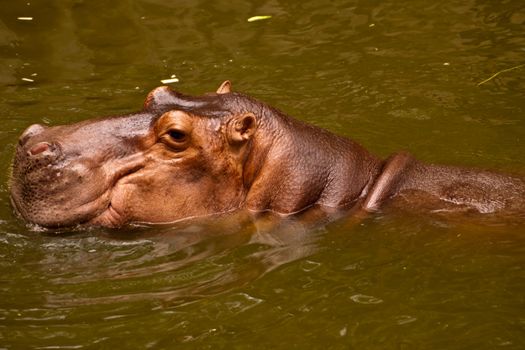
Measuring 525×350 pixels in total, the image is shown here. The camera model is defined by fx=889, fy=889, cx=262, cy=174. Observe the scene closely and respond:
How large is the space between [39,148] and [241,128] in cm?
134

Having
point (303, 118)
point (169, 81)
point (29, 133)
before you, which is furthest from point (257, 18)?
point (29, 133)

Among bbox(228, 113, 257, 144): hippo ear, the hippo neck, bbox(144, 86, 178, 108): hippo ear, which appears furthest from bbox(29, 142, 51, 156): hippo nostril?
the hippo neck

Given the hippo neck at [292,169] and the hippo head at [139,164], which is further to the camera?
the hippo neck at [292,169]

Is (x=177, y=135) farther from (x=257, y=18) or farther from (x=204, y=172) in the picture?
(x=257, y=18)

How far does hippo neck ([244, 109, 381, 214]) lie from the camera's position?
20.2ft

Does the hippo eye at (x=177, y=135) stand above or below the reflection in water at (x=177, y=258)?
above

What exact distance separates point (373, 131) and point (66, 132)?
3.31 metres

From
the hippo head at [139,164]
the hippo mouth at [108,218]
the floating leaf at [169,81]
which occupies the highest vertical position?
the floating leaf at [169,81]

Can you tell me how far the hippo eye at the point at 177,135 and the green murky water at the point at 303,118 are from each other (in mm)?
634

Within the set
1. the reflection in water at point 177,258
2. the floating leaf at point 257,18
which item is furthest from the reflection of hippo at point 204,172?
the floating leaf at point 257,18

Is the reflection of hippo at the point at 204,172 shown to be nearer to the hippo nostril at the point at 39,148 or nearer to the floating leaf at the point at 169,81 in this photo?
the hippo nostril at the point at 39,148

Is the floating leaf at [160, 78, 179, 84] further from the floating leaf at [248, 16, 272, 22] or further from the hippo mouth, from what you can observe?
the hippo mouth

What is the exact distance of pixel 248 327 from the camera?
496 centimetres

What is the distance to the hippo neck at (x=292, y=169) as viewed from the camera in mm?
6148
